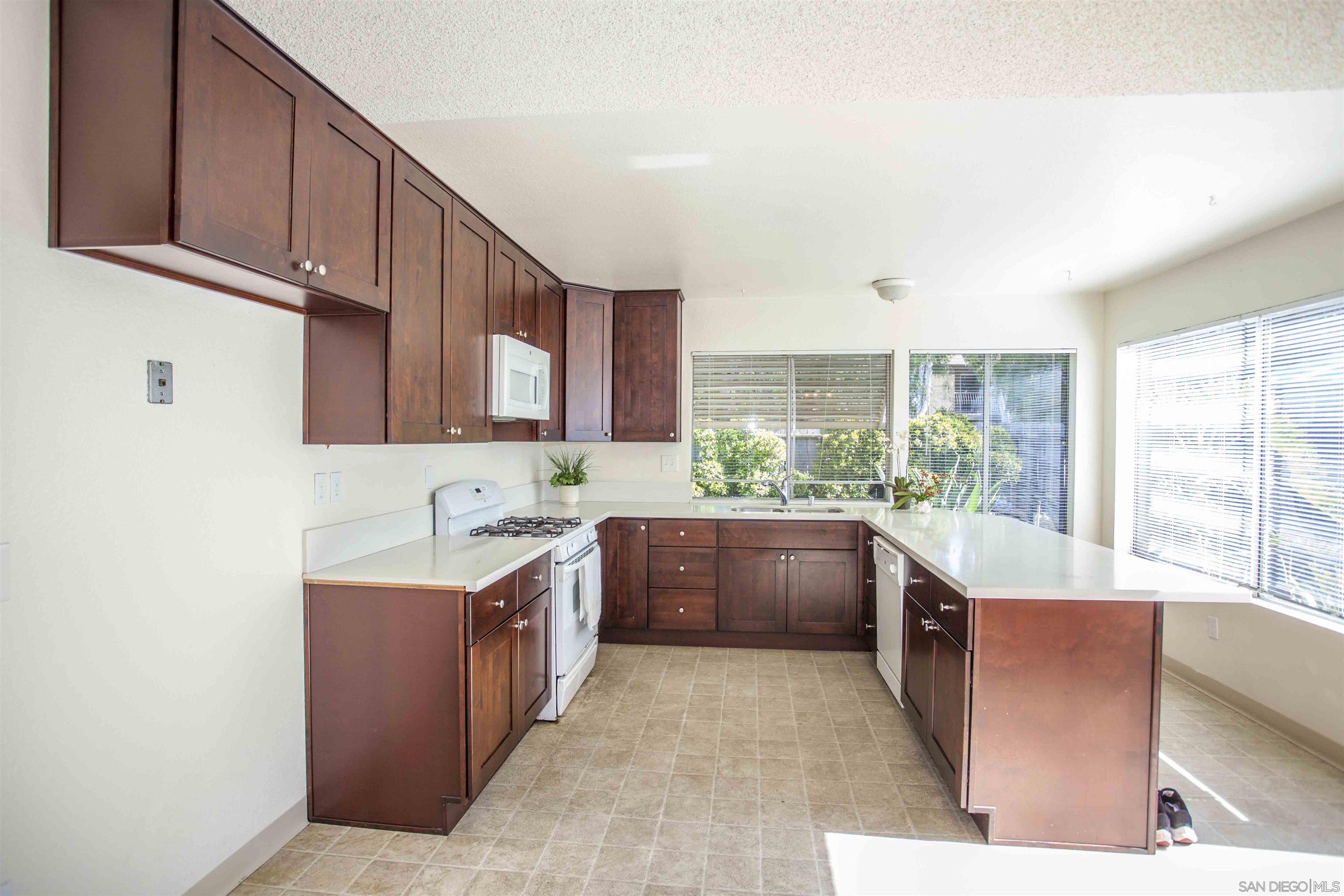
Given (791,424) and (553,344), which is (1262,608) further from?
(553,344)

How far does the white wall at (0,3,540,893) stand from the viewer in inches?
49.5

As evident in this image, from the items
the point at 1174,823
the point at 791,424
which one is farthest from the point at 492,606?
the point at 791,424

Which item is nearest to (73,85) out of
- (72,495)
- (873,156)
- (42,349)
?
(42,349)

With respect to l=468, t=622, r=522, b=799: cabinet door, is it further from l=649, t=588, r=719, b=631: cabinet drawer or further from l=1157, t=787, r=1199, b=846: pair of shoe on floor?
l=1157, t=787, r=1199, b=846: pair of shoe on floor

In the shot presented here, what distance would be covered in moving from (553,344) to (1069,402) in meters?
3.57

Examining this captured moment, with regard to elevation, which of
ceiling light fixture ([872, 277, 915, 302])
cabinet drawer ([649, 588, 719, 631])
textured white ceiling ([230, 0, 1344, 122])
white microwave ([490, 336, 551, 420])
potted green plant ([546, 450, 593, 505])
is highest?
ceiling light fixture ([872, 277, 915, 302])

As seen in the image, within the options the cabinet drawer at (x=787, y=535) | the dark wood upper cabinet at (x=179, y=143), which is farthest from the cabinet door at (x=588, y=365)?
the dark wood upper cabinet at (x=179, y=143)

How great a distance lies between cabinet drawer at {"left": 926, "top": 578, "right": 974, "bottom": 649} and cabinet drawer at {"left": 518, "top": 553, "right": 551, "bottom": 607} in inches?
63.6

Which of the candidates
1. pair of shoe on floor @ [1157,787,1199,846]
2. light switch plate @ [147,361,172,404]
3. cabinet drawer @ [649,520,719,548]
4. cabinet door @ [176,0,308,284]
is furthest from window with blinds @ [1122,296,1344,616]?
light switch plate @ [147,361,172,404]

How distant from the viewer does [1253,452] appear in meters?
3.00

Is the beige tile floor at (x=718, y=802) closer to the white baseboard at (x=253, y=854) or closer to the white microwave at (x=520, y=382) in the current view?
the white baseboard at (x=253, y=854)

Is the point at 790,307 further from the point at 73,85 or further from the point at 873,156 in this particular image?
the point at 73,85

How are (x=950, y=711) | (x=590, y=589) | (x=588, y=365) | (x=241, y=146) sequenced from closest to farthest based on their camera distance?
(x=241, y=146) → (x=950, y=711) → (x=590, y=589) → (x=588, y=365)

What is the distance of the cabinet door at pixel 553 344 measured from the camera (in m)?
3.50
